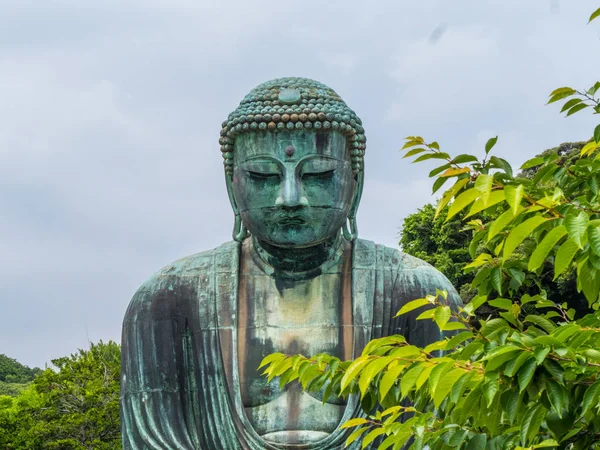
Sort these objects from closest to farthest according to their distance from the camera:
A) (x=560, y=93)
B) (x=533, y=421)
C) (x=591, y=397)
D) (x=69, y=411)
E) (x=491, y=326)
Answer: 1. (x=591, y=397)
2. (x=533, y=421)
3. (x=491, y=326)
4. (x=560, y=93)
5. (x=69, y=411)

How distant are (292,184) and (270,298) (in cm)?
85

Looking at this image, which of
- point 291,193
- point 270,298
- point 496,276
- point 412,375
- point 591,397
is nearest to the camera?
point 591,397

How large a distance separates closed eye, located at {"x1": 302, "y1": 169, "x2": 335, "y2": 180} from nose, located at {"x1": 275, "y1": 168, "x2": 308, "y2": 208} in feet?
0.20

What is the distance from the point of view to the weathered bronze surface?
689cm

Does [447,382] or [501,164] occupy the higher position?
[501,164]

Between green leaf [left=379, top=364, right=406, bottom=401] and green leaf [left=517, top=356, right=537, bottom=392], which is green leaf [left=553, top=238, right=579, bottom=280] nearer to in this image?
green leaf [left=517, top=356, right=537, bottom=392]

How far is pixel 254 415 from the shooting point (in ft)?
22.6

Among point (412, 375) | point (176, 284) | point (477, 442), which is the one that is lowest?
point (477, 442)

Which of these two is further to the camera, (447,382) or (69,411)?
(69,411)

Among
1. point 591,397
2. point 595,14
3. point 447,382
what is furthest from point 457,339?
point 595,14

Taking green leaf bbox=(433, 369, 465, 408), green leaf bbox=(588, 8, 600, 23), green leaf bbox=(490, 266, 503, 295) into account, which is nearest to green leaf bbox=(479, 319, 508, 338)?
green leaf bbox=(490, 266, 503, 295)

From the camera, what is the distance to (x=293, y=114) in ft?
23.0

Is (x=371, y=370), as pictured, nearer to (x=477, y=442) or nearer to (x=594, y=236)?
(x=477, y=442)

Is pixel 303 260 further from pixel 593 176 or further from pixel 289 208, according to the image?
pixel 593 176
